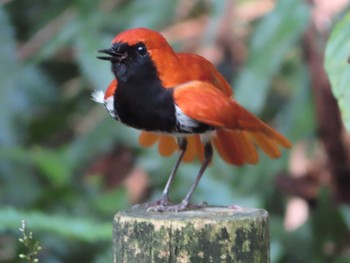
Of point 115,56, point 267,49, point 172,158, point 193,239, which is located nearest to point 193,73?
point 115,56

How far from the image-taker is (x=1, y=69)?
15.2 ft

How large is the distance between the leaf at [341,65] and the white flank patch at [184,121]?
1.30 ft

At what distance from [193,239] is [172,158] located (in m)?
2.71

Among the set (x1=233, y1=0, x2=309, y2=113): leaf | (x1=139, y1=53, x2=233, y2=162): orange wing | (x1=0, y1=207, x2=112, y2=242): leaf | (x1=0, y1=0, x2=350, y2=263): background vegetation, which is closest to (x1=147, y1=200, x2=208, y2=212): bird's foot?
(x1=139, y1=53, x2=233, y2=162): orange wing

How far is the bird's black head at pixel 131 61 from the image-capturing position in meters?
2.73

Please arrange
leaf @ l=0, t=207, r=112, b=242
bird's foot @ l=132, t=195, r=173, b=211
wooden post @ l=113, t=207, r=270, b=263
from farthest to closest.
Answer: leaf @ l=0, t=207, r=112, b=242, bird's foot @ l=132, t=195, r=173, b=211, wooden post @ l=113, t=207, r=270, b=263

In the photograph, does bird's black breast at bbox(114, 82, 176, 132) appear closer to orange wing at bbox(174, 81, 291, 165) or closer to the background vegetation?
orange wing at bbox(174, 81, 291, 165)

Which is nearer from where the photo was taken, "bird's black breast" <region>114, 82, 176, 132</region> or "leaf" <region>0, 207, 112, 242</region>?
"bird's black breast" <region>114, 82, 176, 132</region>

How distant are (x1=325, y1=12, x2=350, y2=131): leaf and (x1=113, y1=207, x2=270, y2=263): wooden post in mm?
545

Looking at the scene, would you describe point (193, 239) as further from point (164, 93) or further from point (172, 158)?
point (172, 158)

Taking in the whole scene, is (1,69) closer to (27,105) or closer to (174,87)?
(27,105)

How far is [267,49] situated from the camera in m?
4.27

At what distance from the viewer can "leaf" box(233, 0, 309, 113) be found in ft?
13.6

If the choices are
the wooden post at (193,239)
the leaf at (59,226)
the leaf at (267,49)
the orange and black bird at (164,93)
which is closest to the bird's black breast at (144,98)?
the orange and black bird at (164,93)
